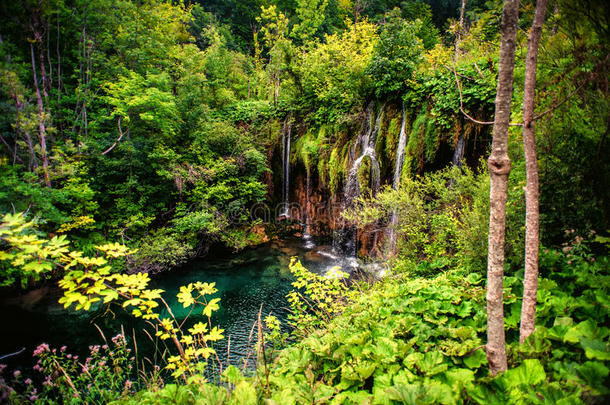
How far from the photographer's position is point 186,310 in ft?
27.1

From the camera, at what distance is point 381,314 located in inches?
118

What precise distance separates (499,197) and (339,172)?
9.32 metres

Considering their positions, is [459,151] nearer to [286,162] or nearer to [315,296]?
[315,296]

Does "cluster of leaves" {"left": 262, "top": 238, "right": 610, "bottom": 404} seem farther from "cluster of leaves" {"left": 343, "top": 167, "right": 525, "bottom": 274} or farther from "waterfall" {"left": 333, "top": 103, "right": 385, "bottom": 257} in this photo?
"waterfall" {"left": 333, "top": 103, "right": 385, "bottom": 257}

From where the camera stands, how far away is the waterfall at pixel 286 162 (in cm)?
1423

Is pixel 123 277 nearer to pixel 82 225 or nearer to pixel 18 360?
pixel 18 360

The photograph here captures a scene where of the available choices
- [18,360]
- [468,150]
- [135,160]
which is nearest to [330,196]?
[468,150]

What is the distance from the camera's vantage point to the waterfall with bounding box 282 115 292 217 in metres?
14.2

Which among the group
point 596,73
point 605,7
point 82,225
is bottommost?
point 82,225

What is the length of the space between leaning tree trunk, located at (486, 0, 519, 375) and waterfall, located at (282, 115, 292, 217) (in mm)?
12782

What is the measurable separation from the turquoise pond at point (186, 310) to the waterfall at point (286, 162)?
3.57 m

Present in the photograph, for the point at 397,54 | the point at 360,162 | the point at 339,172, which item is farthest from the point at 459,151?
the point at 339,172

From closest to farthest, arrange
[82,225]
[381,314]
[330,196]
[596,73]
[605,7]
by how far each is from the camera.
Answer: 1. [605,7]
2. [596,73]
3. [381,314]
4. [82,225]
5. [330,196]

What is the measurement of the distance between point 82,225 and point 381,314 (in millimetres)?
11098
